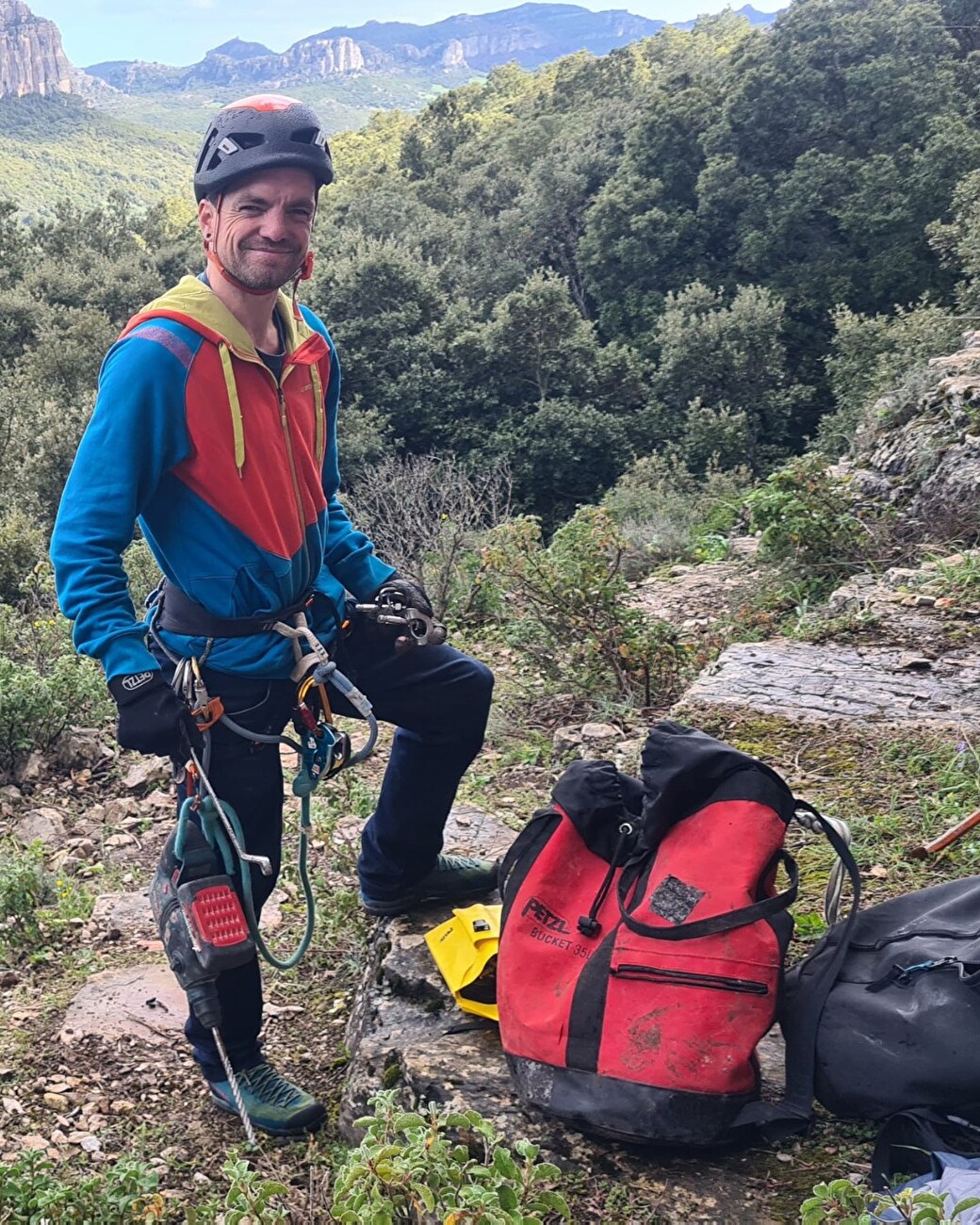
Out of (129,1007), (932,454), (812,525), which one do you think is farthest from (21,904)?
(932,454)

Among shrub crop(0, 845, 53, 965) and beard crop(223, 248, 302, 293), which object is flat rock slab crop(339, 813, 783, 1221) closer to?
shrub crop(0, 845, 53, 965)

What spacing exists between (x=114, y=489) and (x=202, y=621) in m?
0.35

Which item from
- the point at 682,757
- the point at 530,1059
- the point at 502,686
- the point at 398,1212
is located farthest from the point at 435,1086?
the point at 502,686

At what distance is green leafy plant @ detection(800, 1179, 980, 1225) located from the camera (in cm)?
130

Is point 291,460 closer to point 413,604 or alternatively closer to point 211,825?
point 413,604

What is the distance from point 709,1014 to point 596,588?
3113mm

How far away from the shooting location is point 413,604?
8.36 feet

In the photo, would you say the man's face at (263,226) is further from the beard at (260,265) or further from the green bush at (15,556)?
the green bush at (15,556)

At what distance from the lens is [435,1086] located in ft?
6.87

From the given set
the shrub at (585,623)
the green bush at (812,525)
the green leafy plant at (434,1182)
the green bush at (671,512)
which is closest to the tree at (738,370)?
the green bush at (671,512)

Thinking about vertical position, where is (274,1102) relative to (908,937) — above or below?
below

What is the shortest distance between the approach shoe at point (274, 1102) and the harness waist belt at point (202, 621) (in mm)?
1065

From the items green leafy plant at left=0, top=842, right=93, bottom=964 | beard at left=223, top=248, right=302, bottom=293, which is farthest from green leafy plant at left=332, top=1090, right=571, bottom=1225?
green leafy plant at left=0, top=842, right=93, bottom=964

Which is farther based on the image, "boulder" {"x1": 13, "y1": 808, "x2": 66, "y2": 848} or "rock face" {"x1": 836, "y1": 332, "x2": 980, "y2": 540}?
"rock face" {"x1": 836, "y1": 332, "x2": 980, "y2": 540}
